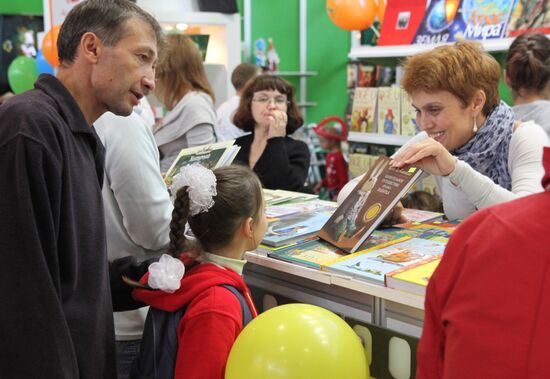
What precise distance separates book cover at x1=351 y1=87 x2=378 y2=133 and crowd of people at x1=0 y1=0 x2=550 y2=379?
2115 mm

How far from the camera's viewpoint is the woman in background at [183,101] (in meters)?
3.08

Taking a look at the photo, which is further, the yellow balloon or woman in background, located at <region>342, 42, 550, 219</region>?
woman in background, located at <region>342, 42, 550, 219</region>

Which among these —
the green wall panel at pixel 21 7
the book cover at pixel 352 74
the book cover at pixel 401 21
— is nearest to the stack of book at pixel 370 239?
the book cover at pixel 401 21

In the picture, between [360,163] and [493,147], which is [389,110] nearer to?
[360,163]

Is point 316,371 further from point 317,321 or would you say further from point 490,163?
point 490,163

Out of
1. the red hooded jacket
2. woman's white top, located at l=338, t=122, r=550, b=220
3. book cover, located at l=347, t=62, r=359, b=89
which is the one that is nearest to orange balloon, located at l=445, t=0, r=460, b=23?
woman's white top, located at l=338, t=122, r=550, b=220

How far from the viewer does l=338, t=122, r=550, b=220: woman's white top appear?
6.09 feet

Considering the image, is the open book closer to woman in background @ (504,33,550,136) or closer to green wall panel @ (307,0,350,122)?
woman in background @ (504,33,550,136)

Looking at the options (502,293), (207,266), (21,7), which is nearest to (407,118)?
(207,266)

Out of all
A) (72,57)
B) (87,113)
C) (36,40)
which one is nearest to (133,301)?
(87,113)

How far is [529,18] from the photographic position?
11.8 ft

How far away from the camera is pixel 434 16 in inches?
159

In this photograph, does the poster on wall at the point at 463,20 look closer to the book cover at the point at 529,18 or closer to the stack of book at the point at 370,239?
the book cover at the point at 529,18

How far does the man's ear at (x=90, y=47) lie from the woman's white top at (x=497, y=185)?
1.11m
